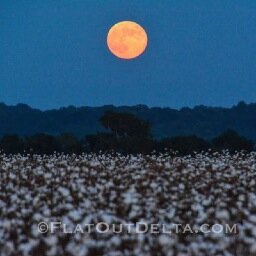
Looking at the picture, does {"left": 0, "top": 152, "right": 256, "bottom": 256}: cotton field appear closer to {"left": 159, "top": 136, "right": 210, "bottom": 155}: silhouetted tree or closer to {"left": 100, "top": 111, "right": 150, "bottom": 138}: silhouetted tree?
{"left": 159, "top": 136, "right": 210, "bottom": 155}: silhouetted tree

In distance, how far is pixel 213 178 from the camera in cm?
1616

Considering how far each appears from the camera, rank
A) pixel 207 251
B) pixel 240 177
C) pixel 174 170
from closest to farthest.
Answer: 1. pixel 207 251
2. pixel 240 177
3. pixel 174 170

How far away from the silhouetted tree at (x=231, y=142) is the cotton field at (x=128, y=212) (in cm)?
1531

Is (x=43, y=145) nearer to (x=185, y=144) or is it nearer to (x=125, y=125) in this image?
(x=185, y=144)

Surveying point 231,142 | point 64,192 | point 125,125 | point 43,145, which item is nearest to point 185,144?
point 231,142

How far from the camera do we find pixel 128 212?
11883 mm

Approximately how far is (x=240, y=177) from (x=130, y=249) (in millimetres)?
7011

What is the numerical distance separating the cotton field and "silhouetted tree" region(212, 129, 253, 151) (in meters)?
15.3

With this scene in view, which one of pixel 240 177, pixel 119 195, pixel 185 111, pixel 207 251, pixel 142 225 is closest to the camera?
pixel 207 251

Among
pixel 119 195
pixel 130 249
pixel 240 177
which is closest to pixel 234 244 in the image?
pixel 130 249

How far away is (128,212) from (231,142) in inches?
903

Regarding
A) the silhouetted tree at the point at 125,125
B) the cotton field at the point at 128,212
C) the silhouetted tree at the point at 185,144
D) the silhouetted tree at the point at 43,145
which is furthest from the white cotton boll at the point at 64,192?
the silhouetted tree at the point at 125,125

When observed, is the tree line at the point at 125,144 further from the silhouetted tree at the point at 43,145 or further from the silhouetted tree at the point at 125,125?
the silhouetted tree at the point at 125,125

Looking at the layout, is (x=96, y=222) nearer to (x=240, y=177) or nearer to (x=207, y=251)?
(x=207, y=251)
